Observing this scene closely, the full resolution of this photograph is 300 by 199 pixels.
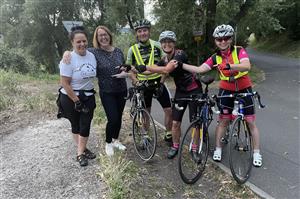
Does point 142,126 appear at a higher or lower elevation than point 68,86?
lower

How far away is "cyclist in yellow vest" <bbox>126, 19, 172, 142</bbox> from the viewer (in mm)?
5059

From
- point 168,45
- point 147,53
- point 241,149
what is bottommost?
point 241,149

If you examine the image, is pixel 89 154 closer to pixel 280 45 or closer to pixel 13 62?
pixel 13 62

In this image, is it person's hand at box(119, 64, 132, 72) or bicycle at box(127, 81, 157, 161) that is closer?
person's hand at box(119, 64, 132, 72)

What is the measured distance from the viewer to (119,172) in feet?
14.0

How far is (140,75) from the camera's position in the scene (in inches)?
212

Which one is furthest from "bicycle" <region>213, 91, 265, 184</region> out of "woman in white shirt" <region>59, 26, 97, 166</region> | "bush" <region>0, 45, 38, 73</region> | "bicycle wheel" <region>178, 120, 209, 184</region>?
"bush" <region>0, 45, 38, 73</region>

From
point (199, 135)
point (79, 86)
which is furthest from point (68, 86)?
point (199, 135)

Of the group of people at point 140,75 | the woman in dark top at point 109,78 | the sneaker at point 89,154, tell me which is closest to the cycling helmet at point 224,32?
the group of people at point 140,75

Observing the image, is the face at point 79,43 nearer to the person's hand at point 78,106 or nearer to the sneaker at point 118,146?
the person's hand at point 78,106

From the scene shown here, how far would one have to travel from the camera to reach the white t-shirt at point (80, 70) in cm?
441

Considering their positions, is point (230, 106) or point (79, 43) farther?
point (230, 106)

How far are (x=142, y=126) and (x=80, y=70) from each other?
4.39 ft

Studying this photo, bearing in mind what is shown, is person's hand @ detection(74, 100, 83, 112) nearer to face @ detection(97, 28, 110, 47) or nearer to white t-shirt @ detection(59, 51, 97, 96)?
white t-shirt @ detection(59, 51, 97, 96)
